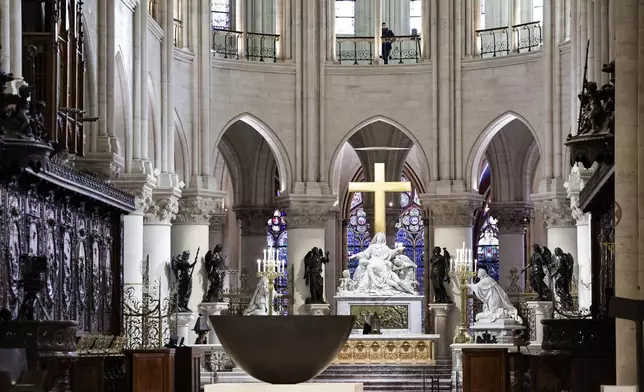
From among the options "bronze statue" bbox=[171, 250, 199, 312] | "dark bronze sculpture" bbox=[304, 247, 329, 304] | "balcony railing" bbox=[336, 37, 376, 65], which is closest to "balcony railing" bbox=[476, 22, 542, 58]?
"balcony railing" bbox=[336, 37, 376, 65]

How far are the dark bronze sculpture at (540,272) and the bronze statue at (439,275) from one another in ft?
8.84

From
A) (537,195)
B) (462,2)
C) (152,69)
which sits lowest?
(537,195)

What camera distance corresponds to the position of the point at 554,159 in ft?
114

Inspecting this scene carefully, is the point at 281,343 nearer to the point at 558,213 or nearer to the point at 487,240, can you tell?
the point at 558,213

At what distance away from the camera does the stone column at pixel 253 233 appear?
1676 inches

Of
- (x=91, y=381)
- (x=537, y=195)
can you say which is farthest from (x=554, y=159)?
(x=91, y=381)

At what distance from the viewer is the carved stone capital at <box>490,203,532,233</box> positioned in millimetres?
41312

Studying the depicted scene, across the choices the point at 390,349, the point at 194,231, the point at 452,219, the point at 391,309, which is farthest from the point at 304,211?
the point at 390,349

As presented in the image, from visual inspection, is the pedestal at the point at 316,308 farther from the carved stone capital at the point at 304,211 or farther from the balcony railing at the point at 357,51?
the balcony railing at the point at 357,51

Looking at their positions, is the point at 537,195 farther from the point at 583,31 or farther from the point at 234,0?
the point at 234,0

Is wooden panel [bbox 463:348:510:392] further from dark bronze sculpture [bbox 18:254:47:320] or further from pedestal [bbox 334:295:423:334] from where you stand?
pedestal [bbox 334:295:423:334]

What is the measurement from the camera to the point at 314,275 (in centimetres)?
3647

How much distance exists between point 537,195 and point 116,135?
1105 cm

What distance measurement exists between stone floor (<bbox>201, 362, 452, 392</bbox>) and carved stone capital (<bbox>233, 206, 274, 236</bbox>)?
10562 millimetres
